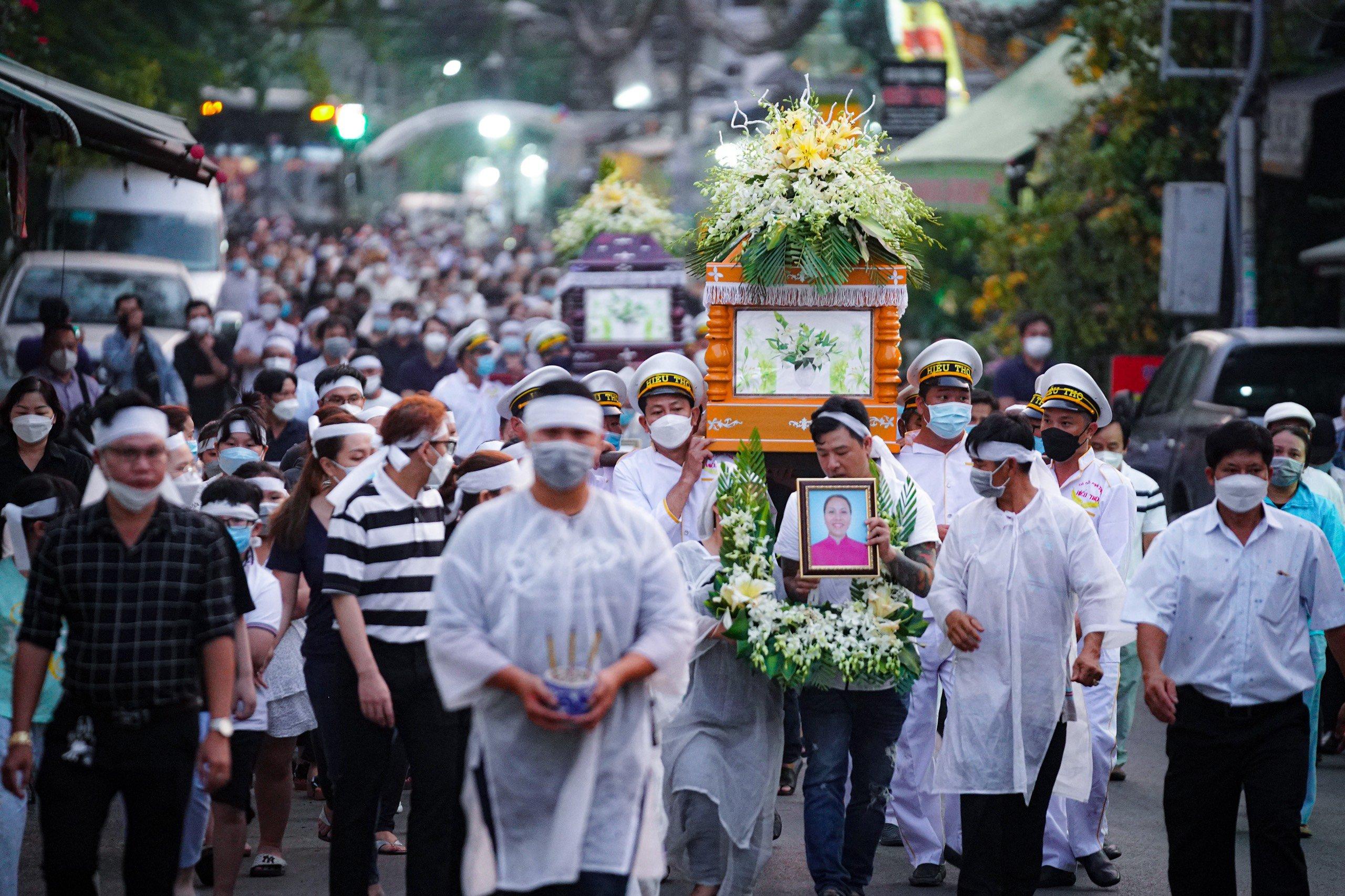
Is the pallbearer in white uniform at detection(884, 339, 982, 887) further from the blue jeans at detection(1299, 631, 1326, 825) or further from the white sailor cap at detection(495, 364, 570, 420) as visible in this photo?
the white sailor cap at detection(495, 364, 570, 420)

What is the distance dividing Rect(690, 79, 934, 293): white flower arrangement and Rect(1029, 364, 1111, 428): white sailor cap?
1.16 metres

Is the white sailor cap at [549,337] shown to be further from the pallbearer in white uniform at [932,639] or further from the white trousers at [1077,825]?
the white trousers at [1077,825]

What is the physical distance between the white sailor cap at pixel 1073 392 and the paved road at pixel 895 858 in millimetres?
2154

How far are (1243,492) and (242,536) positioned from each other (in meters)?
4.03

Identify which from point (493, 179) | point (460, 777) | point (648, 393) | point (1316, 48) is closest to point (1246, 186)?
point (1316, 48)

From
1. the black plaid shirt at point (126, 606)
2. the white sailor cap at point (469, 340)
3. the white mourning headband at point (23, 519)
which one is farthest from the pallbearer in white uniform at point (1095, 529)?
the white sailor cap at point (469, 340)

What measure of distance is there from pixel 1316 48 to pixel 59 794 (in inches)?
740

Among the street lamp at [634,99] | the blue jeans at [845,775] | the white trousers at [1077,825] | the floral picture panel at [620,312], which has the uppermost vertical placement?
the street lamp at [634,99]

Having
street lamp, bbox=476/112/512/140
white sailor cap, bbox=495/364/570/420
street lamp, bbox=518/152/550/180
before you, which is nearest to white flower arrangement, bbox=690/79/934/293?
white sailor cap, bbox=495/364/570/420

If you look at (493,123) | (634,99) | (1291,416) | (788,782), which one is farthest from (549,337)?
(634,99)

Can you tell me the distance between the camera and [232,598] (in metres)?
5.93

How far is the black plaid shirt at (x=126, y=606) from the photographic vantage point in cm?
570

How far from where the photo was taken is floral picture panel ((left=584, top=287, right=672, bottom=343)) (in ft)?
57.5

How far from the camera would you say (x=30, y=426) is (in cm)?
925
